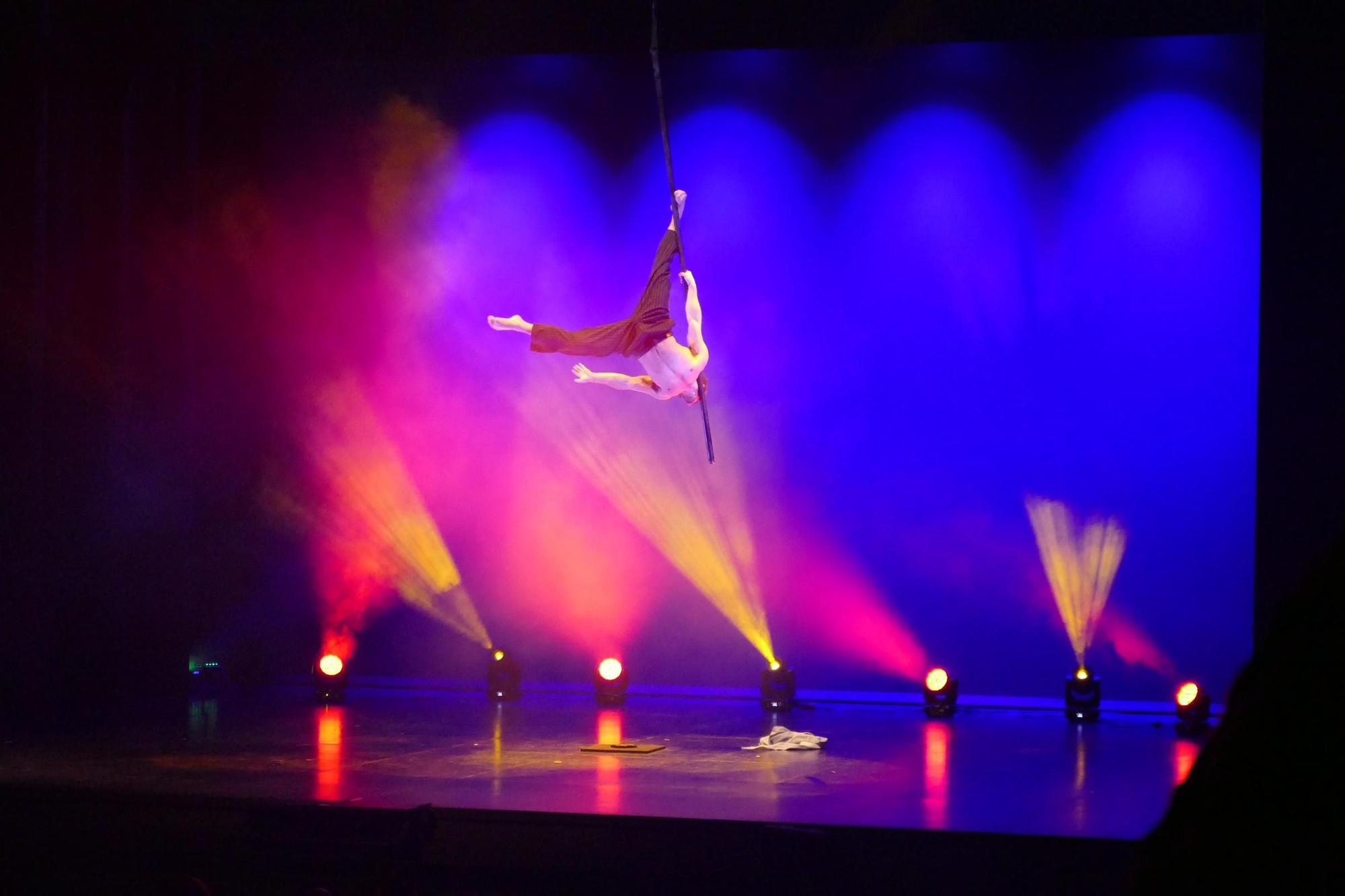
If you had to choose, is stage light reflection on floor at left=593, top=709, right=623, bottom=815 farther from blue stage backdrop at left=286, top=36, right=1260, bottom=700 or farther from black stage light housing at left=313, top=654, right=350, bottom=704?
black stage light housing at left=313, top=654, right=350, bottom=704

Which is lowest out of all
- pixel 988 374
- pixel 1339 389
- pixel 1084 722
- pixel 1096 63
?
pixel 1084 722

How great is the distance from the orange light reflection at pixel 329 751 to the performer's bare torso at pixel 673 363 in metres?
2.64

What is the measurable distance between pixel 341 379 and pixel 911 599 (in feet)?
14.7

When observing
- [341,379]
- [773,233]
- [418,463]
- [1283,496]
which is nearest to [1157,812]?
[1283,496]

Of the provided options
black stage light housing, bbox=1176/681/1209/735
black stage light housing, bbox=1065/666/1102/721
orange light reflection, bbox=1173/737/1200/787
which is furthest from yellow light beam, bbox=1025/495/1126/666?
orange light reflection, bbox=1173/737/1200/787

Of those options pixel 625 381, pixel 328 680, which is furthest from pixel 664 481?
pixel 328 680

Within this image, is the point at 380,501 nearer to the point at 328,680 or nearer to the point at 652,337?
the point at 328,680

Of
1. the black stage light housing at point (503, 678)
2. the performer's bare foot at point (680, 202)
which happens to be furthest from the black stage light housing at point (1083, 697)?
the performer's bare foot at point (680, 202)

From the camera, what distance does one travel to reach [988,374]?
8516mm

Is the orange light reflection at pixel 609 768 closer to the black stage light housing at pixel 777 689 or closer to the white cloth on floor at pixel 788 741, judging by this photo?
the white cloth on floor at pixel 788 741

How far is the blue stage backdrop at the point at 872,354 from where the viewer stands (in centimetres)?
826

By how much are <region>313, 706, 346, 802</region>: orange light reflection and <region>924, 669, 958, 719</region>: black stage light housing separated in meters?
3.68

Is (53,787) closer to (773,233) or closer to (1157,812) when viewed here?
(1157,812)

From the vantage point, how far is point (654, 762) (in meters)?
5.99
